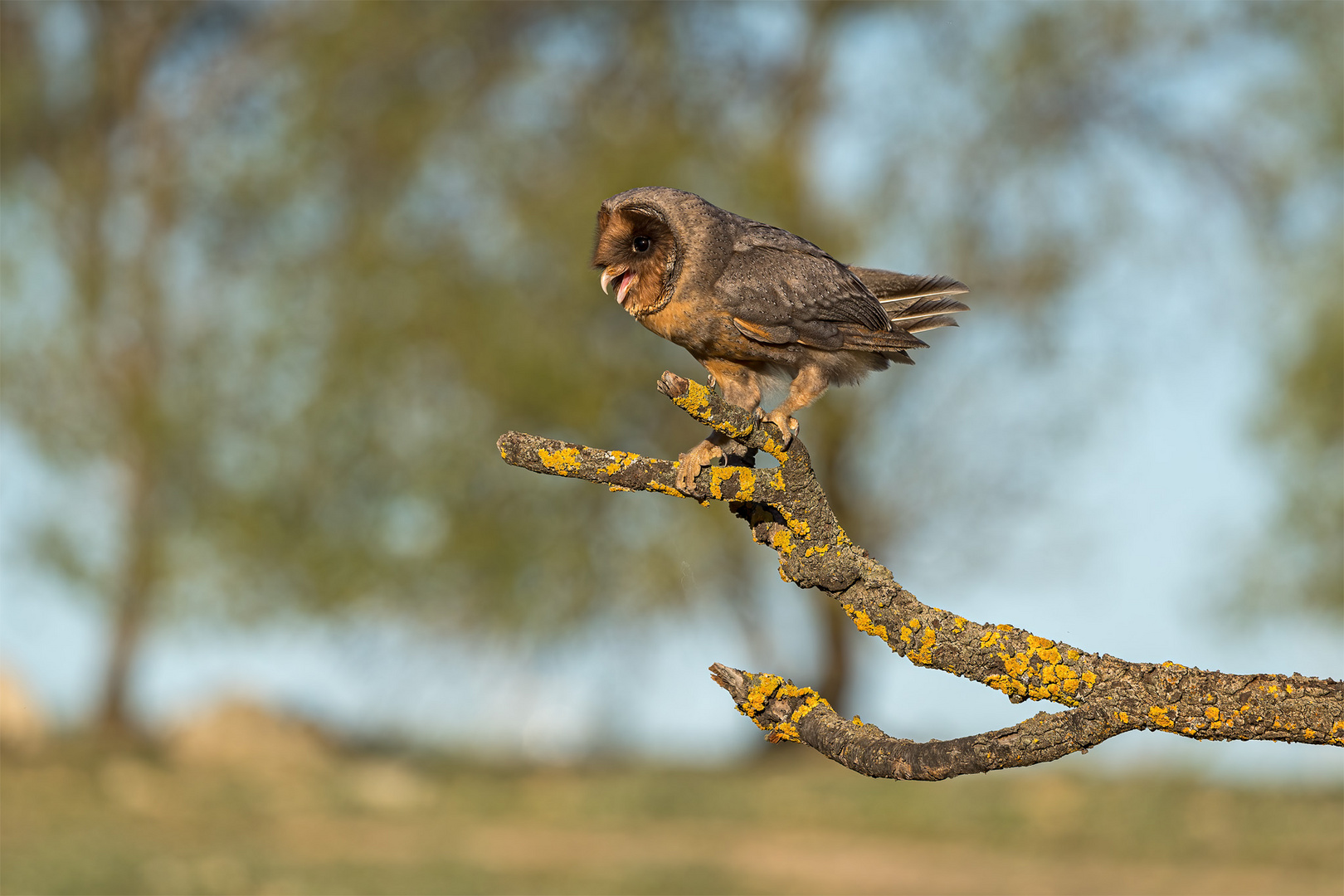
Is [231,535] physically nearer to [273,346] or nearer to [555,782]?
[273,346]

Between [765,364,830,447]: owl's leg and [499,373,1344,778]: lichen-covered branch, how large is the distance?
0.16m

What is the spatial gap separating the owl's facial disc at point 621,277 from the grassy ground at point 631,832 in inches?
304

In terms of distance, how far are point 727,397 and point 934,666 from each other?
1.03m

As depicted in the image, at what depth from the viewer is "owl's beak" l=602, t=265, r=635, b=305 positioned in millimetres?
3629

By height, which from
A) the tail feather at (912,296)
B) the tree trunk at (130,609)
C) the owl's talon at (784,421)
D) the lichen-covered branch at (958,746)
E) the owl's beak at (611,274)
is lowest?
the lichen-covered branch at (958,746)

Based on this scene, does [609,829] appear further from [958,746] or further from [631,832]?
[958,746]

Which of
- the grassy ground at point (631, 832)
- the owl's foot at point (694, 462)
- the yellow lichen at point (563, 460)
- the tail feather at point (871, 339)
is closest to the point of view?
the yellow lichen at point (563, 460)

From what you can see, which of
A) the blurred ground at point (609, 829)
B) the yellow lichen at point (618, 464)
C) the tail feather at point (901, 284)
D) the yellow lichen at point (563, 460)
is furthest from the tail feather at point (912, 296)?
the blurred ground at point (609, 829)

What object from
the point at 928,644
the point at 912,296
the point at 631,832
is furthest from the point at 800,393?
the point at 631,832

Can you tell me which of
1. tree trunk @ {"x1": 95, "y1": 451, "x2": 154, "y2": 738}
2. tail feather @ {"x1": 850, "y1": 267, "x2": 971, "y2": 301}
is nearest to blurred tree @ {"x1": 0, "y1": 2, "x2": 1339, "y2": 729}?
tree trunk @ {"x1": 95, "y1": 451, "x2": 154, "y2": 738}

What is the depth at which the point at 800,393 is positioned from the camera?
394 centimetres

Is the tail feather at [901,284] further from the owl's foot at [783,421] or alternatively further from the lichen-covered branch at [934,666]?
the lichen-covered branch at [934,666]

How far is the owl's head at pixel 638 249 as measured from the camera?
140 inches

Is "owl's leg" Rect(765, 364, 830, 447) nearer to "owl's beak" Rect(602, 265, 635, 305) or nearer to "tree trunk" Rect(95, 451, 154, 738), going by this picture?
"owl's beak" Rect(602, 265, 635, 305)
